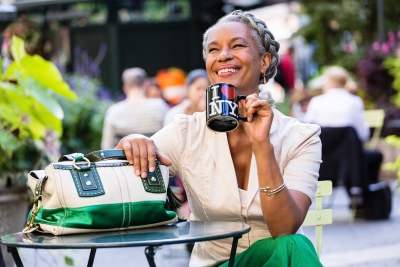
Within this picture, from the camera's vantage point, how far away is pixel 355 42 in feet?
71.4

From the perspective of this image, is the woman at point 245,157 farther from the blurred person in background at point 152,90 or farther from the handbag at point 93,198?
the blurred person in background at point 152,90

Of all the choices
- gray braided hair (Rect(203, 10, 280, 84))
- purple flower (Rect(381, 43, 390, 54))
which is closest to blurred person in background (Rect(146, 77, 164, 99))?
purple flower (Rect(381, 43, 390, 54))

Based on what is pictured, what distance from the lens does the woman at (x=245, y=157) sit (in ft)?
10.9

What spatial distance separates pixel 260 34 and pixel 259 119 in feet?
1.70

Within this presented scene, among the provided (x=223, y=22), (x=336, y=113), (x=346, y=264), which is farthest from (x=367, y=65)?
(x=223, y=22)

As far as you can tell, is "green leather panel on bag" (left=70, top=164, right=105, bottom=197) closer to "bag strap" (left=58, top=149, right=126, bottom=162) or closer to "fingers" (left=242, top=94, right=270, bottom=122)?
"bag strap" (left=58, top=149, right=126, bottom=162)

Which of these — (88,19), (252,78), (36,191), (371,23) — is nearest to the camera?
(36,191)

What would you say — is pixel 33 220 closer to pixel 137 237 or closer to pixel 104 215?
pixel 104 215

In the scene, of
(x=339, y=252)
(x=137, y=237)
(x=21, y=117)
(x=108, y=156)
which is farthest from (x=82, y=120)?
(x=137, y=237)

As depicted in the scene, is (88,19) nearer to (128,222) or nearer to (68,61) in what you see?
(68,61)

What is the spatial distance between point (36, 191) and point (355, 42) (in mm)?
19260

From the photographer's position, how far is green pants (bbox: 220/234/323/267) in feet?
10.5

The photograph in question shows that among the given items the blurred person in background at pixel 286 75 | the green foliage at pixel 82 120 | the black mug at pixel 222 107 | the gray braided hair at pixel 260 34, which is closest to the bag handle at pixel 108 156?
the black mug at pixel 222 107

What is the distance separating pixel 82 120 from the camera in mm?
11828
